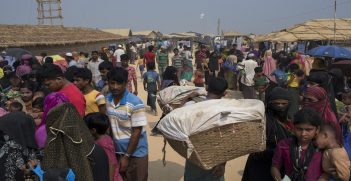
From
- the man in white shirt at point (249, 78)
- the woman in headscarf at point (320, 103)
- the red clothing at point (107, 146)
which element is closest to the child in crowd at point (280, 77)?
the man in white shirt at point (249, 78)

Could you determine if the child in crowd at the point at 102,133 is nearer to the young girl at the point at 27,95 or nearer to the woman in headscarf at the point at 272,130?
the woman in headscarf at the point at 272,130

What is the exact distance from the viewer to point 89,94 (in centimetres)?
432

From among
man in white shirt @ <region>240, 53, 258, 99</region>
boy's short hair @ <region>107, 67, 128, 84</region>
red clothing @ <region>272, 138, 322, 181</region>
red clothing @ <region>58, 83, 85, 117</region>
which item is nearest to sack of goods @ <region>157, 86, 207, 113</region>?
boy's short hair @ <region>107, 67, 128, 84</region>

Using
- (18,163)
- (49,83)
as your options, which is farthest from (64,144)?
(49,83)

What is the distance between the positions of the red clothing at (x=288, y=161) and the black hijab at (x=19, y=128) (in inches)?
77.9

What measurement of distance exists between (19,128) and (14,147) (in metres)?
0.15

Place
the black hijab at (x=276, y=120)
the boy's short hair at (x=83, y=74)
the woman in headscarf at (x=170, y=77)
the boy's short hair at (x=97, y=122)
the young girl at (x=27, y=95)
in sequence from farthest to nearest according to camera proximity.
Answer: the woman in headscarf at (x=170, y=77), the young girl at (x=27, y=95), the boy's short hair at (x=83, y=74), the boy's short hair at (x=97, y=122), the black hijab at (x=276, y=120)

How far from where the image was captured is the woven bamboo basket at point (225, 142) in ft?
9.57

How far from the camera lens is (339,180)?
8.65 ft

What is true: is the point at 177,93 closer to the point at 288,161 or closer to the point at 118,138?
the point at 118,138

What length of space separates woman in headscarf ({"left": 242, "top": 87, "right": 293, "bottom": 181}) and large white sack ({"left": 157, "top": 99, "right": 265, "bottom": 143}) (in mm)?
276

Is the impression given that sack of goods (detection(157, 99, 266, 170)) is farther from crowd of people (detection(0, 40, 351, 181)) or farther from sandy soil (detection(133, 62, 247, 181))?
sandy soil (detection(133, 62, 247, 181))

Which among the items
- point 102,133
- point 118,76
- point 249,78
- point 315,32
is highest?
point 315,32

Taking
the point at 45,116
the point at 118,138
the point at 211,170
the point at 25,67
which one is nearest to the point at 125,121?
the point at 118,138
